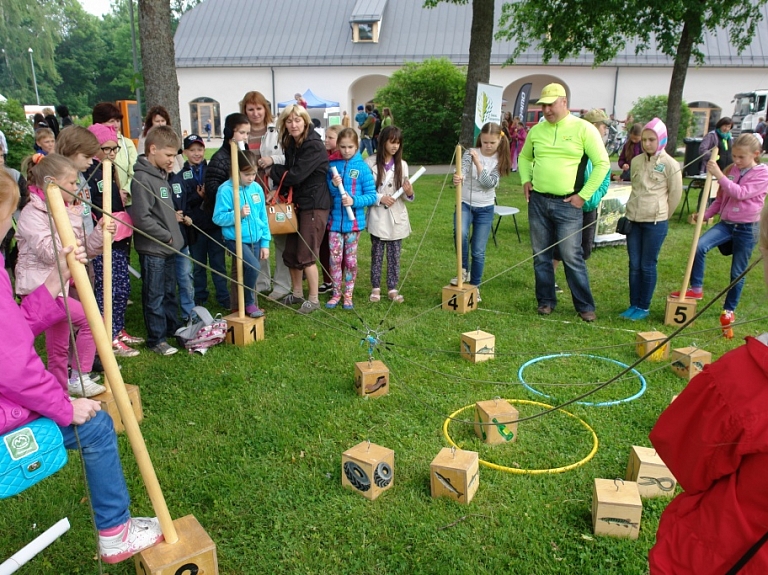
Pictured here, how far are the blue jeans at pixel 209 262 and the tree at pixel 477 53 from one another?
7.92 meters

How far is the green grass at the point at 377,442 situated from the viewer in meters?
2.93

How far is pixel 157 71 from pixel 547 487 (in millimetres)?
7122

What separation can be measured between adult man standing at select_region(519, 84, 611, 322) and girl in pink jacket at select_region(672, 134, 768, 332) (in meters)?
0.96

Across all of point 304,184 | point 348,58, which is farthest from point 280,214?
point 348,58

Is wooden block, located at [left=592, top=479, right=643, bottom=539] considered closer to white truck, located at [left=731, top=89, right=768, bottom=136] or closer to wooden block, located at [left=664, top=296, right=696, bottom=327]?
wooden block, located at [left=664, top=296, right=696, bottom=327]

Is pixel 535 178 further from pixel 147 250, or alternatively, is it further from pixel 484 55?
pixel 484 55


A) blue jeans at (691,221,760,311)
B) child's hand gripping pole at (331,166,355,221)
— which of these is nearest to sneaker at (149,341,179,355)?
child's hand gripping pole at (331,166,355,221)

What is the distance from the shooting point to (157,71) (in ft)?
26.2

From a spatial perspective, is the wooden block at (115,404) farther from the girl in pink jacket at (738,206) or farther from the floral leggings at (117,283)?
Answer: the girl in pink jacket at (738,206)

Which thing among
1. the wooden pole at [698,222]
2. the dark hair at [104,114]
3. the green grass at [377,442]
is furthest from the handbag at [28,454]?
the wooden pole at [698,222]

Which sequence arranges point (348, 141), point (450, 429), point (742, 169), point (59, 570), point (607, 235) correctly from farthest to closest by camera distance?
point (607, 235)
point (348, 141)
point (742, 169)
point (450, 429)
point (59, 570)

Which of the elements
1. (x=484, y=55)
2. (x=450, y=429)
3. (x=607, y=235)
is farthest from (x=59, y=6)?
(x=450, y=429)

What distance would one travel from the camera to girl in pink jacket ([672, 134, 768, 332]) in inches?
218

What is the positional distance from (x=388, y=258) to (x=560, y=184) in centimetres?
193
